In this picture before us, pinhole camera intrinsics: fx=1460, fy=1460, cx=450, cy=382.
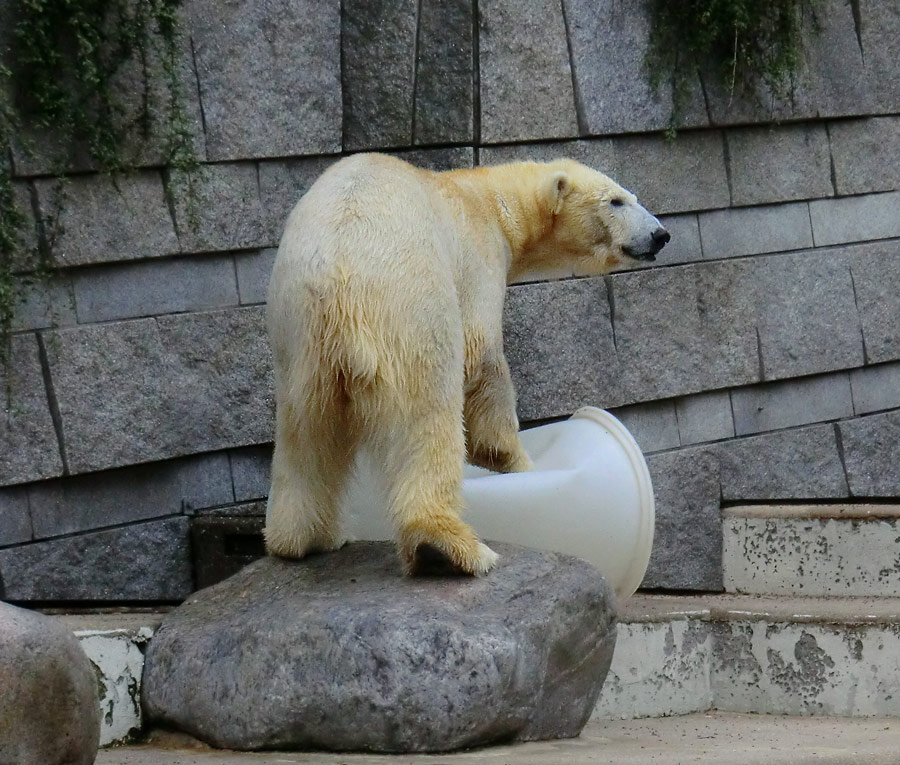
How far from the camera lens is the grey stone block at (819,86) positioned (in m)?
5.75

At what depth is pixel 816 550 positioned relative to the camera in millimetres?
5242

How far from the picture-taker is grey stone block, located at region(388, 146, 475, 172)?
4.91 meters

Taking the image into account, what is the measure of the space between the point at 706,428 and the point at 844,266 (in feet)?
3.28

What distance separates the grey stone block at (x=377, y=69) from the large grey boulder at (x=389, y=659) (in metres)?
1.83

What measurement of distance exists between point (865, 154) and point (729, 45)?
92 cm

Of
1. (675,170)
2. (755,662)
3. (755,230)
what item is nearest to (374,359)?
(755,662)

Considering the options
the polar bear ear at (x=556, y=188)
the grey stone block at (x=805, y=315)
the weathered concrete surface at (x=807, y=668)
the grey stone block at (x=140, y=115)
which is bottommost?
the weathered concrete surface at (x=807, y=668)

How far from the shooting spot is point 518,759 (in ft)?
9.86

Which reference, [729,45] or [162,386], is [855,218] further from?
[162,386]

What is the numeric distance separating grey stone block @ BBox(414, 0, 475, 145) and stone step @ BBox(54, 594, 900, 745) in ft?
5.61

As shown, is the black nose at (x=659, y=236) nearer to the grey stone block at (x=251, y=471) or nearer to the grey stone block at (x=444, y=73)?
the grey stone block at (x=444, y=73)

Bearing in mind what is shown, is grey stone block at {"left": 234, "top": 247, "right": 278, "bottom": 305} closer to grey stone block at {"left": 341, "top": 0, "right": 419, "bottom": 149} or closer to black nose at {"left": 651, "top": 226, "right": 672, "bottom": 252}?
grey stone block at {"left": 341, "top": 0, "right": 419, "bottom": 149}

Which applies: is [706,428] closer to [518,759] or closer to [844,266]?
[844,266]

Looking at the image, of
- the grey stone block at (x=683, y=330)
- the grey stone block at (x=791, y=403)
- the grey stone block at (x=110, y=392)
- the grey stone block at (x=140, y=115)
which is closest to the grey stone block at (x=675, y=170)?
the grey stone block at (x=683, y=330)
